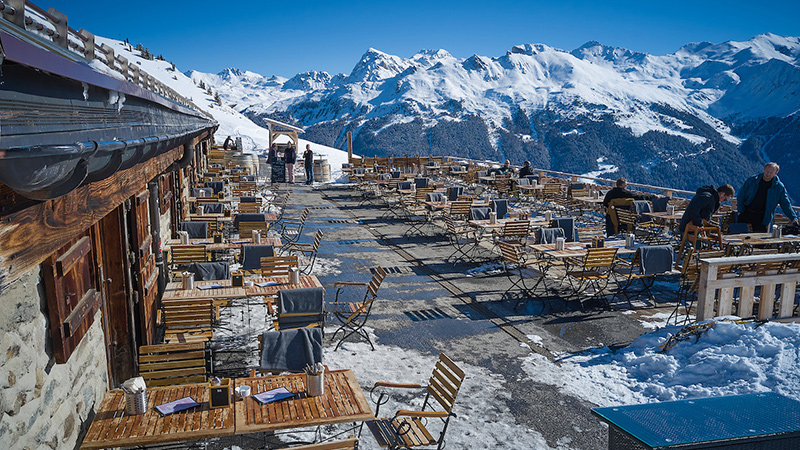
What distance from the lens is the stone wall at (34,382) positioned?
2.64 metres

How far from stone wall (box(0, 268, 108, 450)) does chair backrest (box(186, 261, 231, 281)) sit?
3.86 meters

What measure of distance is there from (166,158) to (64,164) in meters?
6.20

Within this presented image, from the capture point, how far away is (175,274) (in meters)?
8.65

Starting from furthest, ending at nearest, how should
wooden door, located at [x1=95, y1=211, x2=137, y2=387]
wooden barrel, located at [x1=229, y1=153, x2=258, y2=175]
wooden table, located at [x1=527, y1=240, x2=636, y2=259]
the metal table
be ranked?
1. wooden barrel, located at [x1=229, y1=153, x2=258, y2=175]
2. wooden table, located at [x1=527, y1=240, x2=636, y2=259]
3. wooden door, located at [x1=95, y1=211, x2=137, y2=387]
4. the metal table

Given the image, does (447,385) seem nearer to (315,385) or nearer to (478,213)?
(315,385)

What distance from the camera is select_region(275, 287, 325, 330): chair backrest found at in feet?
20.4

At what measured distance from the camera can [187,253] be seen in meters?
8.77

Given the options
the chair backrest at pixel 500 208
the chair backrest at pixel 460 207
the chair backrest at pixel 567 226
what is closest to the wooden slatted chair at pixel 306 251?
the chair backrest at pixel 460 207

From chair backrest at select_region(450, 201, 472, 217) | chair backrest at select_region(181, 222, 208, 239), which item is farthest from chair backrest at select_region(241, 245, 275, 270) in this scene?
chair backrest at select_region(450, 201, 472, 217)

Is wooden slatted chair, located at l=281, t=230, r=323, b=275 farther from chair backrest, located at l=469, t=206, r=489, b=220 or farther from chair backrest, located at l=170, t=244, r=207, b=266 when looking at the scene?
chair backrest, located at l=469, t=206, r=489, b=220

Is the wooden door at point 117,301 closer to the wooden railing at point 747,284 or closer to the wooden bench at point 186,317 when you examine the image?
the wooden bench at point 186,317

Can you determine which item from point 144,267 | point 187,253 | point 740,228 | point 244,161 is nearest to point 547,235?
point 740,228

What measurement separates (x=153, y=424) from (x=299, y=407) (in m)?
0.96

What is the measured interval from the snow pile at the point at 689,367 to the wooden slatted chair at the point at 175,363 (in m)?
3.33
